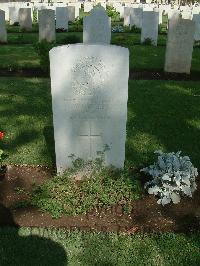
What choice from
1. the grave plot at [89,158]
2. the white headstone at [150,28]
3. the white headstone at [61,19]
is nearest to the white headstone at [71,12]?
the white headstone at [61,19]

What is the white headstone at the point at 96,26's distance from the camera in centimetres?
1248

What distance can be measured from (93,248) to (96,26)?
976cm

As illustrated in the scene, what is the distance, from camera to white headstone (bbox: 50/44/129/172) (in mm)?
→ 4676

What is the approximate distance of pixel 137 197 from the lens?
16.1 ft

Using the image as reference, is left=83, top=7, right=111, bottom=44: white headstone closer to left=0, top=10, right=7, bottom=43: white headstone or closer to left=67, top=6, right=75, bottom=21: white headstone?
left=0, top=10, right=7, bottom=43: white headstone

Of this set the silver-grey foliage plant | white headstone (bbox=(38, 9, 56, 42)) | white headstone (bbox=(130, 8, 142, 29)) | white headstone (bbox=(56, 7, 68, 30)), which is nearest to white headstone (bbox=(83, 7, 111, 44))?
white headstone (bbox=(38, 9, 56, 42))

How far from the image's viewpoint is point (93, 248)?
13.4 ft

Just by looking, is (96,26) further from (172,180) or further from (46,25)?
(172,180)

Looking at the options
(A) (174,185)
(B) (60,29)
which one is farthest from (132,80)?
(B) (60,29)

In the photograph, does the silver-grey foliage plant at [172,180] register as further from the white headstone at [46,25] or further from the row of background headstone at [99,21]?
the white headstone at [46,25]

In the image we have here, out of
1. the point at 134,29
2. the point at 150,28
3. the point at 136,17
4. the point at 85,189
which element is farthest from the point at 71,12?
the point at 85,189

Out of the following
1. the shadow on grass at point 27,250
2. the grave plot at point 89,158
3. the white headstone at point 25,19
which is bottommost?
the shadow on grass at point 27,250

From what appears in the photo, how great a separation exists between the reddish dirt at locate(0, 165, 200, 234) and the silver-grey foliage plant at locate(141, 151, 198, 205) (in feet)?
0.35

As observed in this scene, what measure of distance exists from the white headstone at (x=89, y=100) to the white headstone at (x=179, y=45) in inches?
265
